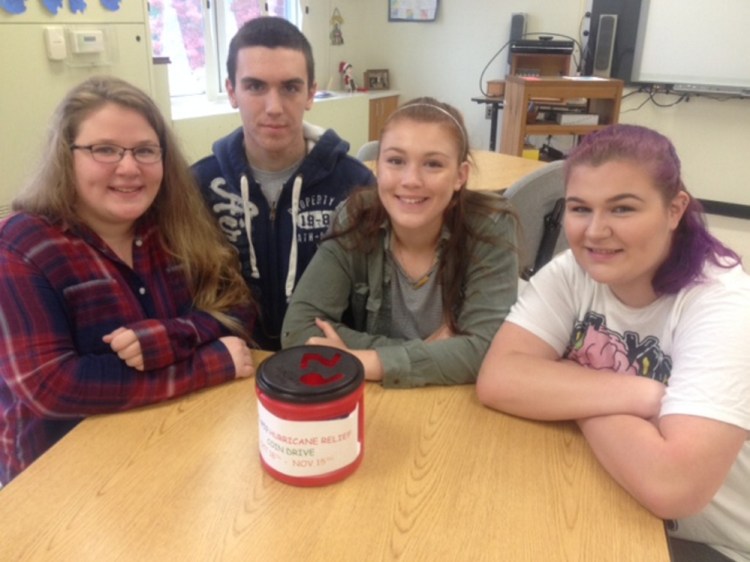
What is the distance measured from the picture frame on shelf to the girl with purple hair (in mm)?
4643

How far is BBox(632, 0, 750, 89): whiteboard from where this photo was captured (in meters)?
4.41

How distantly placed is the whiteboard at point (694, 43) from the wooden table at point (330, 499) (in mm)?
4467

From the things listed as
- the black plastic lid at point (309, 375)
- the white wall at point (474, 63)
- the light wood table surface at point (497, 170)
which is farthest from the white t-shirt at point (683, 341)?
the white wall at point (474, 63)

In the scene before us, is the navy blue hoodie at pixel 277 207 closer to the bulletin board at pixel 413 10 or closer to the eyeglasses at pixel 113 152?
the eyeglasses at pixel 113 152

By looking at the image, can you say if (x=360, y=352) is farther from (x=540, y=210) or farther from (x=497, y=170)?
(x=497, y=170)

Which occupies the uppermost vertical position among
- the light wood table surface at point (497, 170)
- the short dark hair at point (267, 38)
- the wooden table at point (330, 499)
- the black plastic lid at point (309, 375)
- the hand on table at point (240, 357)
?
the short dark hair at point (267, 38)

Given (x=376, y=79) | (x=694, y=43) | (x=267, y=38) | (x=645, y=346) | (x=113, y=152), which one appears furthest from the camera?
(x=376, y=79)

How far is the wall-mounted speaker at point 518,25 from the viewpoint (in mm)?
4969

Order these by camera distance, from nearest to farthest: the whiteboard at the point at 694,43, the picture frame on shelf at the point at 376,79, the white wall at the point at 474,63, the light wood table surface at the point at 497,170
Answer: the light wood table surface at the point at 497,170 → the whiteboard at the point at 694,43 → the white wall at the point at 474,63 → the picture frame on shelf at the point at 376,79

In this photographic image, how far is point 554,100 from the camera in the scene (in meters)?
3.95

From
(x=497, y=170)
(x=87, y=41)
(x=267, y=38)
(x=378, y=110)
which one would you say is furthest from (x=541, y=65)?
(x=267, y=38)

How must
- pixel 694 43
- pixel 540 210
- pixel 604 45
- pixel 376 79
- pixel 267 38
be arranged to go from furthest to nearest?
pixel 376 79 < pixel 604 45 < pixel 694 43 < pixel 540 210 < pixel 267 38

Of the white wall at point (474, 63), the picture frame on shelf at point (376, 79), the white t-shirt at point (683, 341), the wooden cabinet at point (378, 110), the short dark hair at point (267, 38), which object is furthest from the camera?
the picture frame on shelf at point (376, 79)

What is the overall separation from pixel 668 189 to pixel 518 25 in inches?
174
